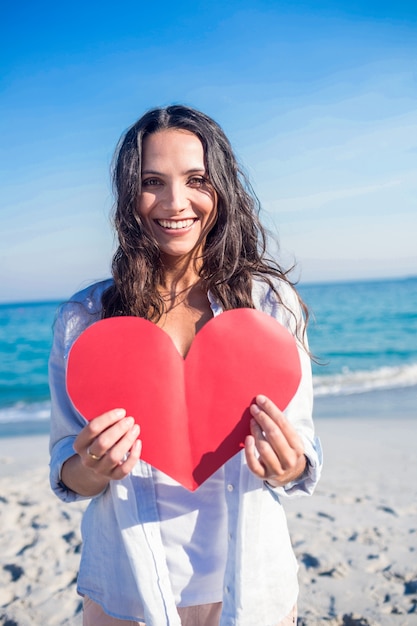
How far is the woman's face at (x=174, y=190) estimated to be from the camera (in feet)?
5.91

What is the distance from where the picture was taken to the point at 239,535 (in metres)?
1.61

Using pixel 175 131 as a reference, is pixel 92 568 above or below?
below

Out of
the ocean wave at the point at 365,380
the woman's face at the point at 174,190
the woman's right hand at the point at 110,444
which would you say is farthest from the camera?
the ocean wave at the point at 365,380

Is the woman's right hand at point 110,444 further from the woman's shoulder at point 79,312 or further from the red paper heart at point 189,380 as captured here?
the woman's shoulder at point 79,312

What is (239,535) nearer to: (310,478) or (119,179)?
(310,478)

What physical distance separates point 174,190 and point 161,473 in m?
0.89

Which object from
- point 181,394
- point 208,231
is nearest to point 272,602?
point 181,394

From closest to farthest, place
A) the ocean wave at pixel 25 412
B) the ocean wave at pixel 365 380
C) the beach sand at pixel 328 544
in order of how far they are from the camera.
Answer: the beach sand at pixel 328 544 → the ocean wave at pixel 25 412 → the ocean wave at pixel 365 380

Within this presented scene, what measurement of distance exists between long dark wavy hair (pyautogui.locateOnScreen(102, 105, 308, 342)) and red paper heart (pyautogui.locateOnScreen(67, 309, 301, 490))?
0.90 ft

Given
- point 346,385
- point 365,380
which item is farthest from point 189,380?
point 365,380

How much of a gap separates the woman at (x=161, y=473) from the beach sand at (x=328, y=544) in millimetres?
1855

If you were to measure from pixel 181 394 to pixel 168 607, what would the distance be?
629mm

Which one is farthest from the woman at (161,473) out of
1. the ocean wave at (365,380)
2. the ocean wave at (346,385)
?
the ocean wave at (365,380)

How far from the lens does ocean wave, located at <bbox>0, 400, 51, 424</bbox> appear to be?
10.1 meters
